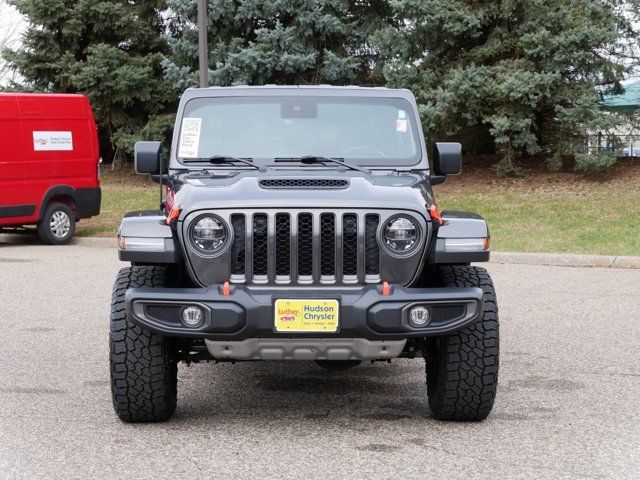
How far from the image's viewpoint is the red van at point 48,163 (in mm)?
15375

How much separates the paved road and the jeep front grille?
0.83 m

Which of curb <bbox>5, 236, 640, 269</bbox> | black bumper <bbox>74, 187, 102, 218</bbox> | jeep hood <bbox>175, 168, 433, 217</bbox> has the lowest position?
curb <bbox>5, 236, 640, 269</bbox>

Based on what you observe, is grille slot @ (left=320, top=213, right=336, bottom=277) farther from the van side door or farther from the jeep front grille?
the van side door

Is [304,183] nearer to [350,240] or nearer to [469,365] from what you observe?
[350,240]

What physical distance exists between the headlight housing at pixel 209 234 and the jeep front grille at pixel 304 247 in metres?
0.06

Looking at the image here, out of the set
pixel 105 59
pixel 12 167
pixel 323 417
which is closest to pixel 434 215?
pixel 323 417

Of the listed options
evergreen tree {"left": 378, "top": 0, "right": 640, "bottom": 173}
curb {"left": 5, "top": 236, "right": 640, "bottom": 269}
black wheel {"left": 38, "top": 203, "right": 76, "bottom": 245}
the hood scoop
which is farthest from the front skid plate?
evergreen tree {"left": 378, "top": 0, "right": 640, "bottom": 173}

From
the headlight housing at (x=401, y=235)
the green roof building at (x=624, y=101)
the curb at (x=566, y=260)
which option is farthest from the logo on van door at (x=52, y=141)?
the headlight housing at (x=401, y=235)

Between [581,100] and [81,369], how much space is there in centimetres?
1486

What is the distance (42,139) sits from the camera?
15734 millimetres

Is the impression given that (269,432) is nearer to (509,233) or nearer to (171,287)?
(171,287)

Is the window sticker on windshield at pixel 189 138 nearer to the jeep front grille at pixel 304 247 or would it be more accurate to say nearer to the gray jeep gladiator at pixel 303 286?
the gray jeep gladiator at pixel 303 286

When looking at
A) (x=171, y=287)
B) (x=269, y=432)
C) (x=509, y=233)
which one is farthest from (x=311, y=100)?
(x=509, y=233)

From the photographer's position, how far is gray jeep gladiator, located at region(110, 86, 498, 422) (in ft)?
16.8
